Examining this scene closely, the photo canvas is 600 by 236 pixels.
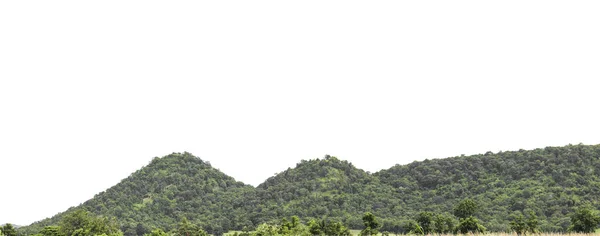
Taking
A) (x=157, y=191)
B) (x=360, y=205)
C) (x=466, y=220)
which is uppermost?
(x=157, y=191)

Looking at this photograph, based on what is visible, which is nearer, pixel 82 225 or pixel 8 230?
pixel 8 230

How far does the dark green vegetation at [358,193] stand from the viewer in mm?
69188

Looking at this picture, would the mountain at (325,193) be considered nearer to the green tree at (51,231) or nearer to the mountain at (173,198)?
the mountain at (173,198)

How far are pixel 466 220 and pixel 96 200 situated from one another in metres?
72.5

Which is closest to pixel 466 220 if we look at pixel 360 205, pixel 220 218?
pixel 360 205

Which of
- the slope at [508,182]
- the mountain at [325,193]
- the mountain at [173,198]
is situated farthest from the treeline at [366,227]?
the mountain at [325,193]

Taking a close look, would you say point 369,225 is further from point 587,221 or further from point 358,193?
point 358,193

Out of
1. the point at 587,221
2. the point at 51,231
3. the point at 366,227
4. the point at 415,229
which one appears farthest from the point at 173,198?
the point at 587,221

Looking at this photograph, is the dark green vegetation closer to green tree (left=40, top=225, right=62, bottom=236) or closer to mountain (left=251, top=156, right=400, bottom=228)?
mountain (left=251, top=156, right=400, bottom=228)

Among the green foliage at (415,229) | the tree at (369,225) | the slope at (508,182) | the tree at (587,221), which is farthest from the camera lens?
the slope at (508,182)

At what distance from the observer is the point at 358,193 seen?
279 ft

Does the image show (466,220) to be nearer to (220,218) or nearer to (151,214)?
(220,218)

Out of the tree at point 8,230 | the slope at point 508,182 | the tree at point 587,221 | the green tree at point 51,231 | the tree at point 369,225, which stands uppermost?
the slope at point 508,182

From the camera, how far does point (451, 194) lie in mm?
79812
